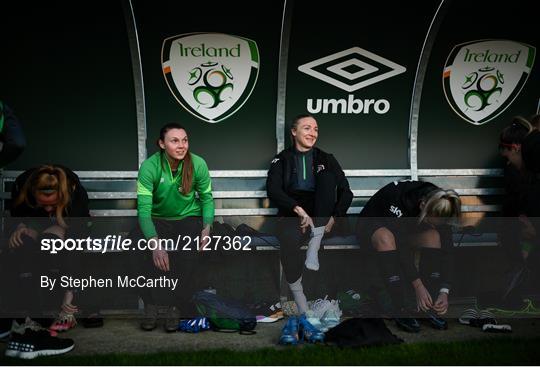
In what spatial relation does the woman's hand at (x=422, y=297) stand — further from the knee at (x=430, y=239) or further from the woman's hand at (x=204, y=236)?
the woman's hand at (x=204, y=236)

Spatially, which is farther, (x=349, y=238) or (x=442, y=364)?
(x=349, y=238)

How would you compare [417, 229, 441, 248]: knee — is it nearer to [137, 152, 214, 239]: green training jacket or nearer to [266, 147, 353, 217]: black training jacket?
[266, 147, 353, 217]: black training jacket

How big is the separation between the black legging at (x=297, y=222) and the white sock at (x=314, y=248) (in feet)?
0.15

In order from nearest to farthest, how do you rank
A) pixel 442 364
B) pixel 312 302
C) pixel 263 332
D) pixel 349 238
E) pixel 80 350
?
1. pixel 442 364
2. pixel 80 350
3. pixel 263 332
4. pixel 312 302
5. pixel 349 238

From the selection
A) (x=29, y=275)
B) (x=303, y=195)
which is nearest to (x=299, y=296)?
(x=303, y=195)

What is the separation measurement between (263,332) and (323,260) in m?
1.15

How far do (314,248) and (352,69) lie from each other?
1745 mm

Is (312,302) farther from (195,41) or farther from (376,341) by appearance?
(195,41)

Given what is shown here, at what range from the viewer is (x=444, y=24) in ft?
18.1

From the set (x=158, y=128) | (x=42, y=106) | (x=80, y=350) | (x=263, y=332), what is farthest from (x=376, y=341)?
(x=42, y=106)

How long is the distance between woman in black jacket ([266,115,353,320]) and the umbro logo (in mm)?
583

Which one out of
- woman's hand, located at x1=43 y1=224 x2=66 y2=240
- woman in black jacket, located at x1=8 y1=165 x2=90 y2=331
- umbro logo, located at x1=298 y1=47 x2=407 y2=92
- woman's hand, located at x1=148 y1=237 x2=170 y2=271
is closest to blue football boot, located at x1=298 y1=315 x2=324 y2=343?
woman's hand, located at x1=148 y1=237 x2=170 y2=271

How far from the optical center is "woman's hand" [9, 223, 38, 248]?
4379mm

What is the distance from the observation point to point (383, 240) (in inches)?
179
